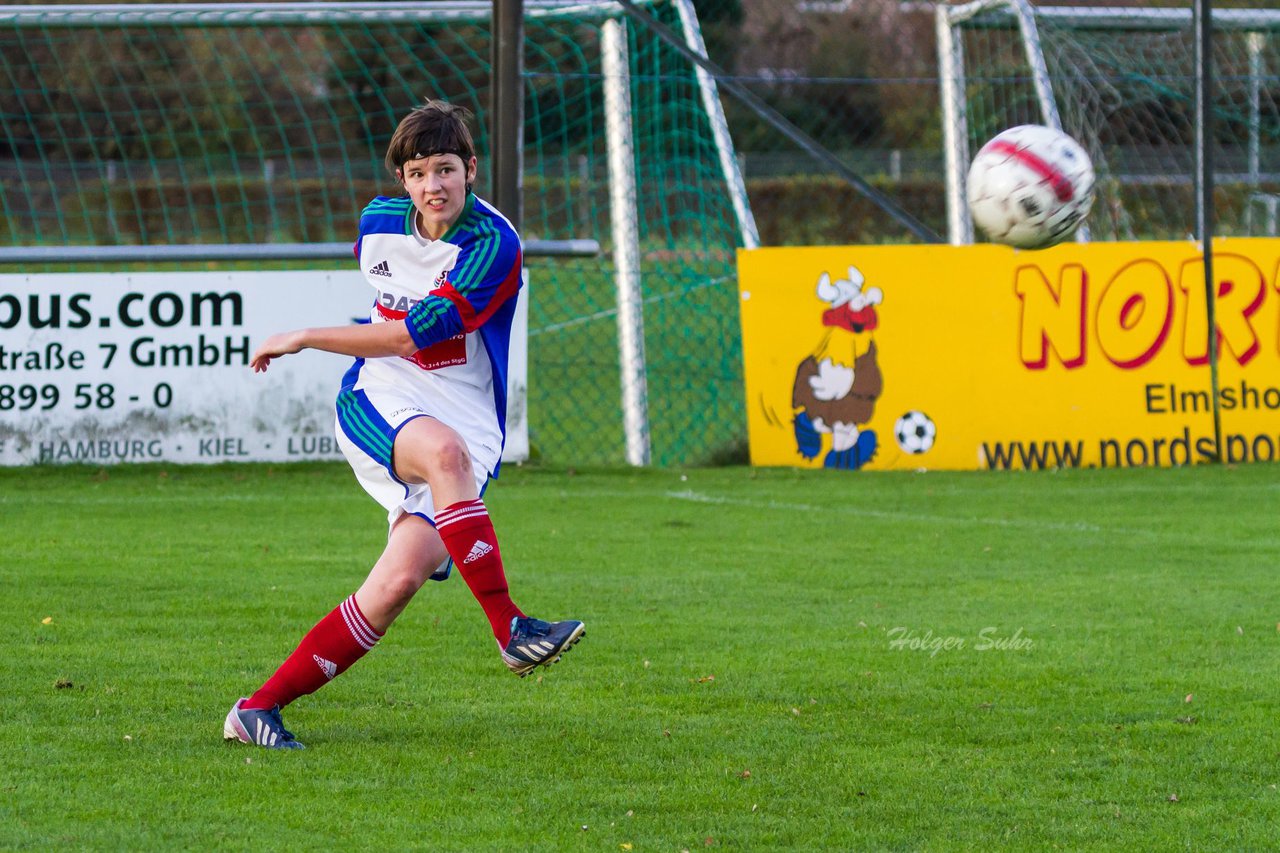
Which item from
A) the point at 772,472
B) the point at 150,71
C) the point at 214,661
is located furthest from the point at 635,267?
the point at 150,71

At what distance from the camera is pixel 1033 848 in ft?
11.5

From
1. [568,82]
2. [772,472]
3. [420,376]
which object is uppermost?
[568,82]

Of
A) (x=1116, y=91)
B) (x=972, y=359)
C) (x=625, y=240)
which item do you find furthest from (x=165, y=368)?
(x=1116, y=91)

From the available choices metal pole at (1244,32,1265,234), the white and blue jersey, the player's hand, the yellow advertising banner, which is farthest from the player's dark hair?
metal pole at (1244,32,1265,234)

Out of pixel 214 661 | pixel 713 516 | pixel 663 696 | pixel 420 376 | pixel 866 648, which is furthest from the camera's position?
pixel 713 516

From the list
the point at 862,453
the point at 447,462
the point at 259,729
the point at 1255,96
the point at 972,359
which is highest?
the point at 1255,96

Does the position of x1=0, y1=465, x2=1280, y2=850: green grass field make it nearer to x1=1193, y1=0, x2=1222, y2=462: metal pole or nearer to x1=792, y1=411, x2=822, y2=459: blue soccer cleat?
x1=792, y1=411, x2=822, y2=459: blue soccer cleat

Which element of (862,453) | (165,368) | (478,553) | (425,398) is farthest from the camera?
(862,453)

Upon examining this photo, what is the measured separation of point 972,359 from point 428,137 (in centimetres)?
684

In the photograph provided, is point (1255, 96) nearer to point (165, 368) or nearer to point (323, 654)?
point (165, 368)

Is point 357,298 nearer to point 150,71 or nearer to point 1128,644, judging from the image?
point 1128,644

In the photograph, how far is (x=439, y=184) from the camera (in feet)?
13.9

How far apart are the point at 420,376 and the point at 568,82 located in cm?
821

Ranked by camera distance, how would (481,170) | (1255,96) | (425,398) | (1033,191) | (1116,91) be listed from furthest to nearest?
(481,170)
(1255,96)
(1116,91)
(1033,191)
(425,398)
